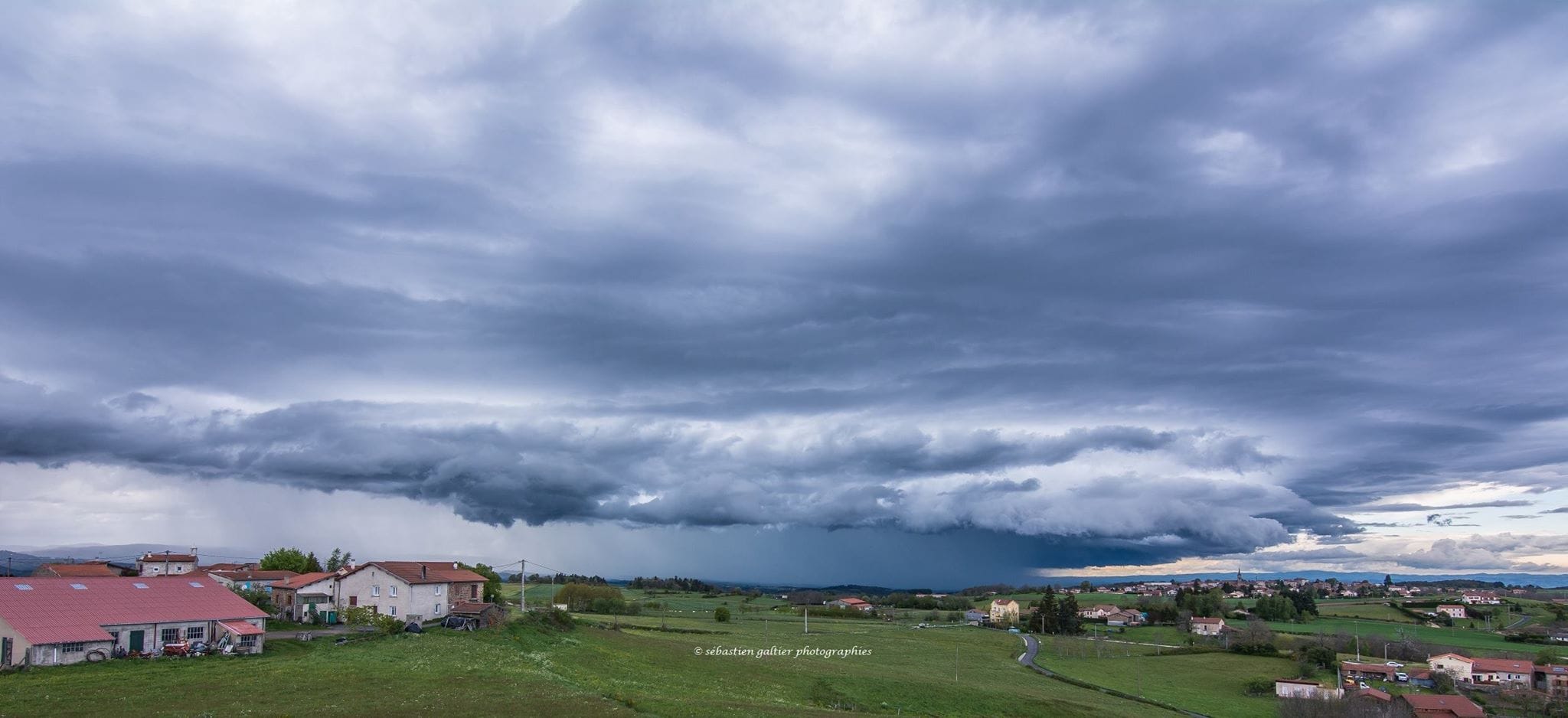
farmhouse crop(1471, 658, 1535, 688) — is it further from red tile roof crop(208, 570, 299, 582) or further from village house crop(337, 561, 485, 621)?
red tile roof crop(208, 570, 299, 582)

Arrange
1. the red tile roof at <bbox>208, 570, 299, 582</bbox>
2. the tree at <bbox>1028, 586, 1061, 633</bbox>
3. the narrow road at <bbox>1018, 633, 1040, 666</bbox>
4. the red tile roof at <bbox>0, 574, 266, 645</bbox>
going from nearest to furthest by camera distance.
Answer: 1. the red tile roof at <bbox>0, 574, 266, 645</bbox>
2. the red tile roof at <bbox>208, 570, 299, 582</bbox>
3. the narrow road at <bbox>1018, 633, 1040, 666</bbox>
4. the tree at <bbox>1028, 586, 1061, 633</bbox>

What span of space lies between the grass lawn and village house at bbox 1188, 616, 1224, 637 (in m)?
23.5

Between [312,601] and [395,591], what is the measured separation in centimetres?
955

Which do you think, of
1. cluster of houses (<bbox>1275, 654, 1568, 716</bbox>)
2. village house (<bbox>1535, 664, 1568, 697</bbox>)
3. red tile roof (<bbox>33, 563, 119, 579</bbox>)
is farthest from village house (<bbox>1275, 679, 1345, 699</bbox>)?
red tile roof (<bbox>33, 563, 119, 579</bbox>)

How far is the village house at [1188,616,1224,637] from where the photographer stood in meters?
174

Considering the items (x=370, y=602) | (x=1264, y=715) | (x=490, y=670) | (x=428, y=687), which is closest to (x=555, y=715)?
(x=428, y=687)

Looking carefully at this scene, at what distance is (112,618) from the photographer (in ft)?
209

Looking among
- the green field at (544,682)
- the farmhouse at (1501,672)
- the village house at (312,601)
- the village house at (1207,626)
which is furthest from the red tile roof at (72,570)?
the farmhouse at (1501,672)

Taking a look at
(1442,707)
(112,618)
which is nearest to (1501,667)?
(1442,707)

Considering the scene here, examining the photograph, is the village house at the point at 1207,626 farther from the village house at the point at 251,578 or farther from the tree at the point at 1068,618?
the village house at the point at 251,578

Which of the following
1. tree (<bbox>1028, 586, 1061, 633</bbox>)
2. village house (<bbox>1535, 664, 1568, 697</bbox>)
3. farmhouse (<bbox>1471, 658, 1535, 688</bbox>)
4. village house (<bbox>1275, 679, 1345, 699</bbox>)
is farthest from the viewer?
tree (<bbox>1028, 586, 1061, 633</bbox>)

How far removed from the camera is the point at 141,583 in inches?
2820

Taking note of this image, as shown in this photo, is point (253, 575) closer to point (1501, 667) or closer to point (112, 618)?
point (112, 618)

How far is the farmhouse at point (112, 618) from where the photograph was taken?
188ft
